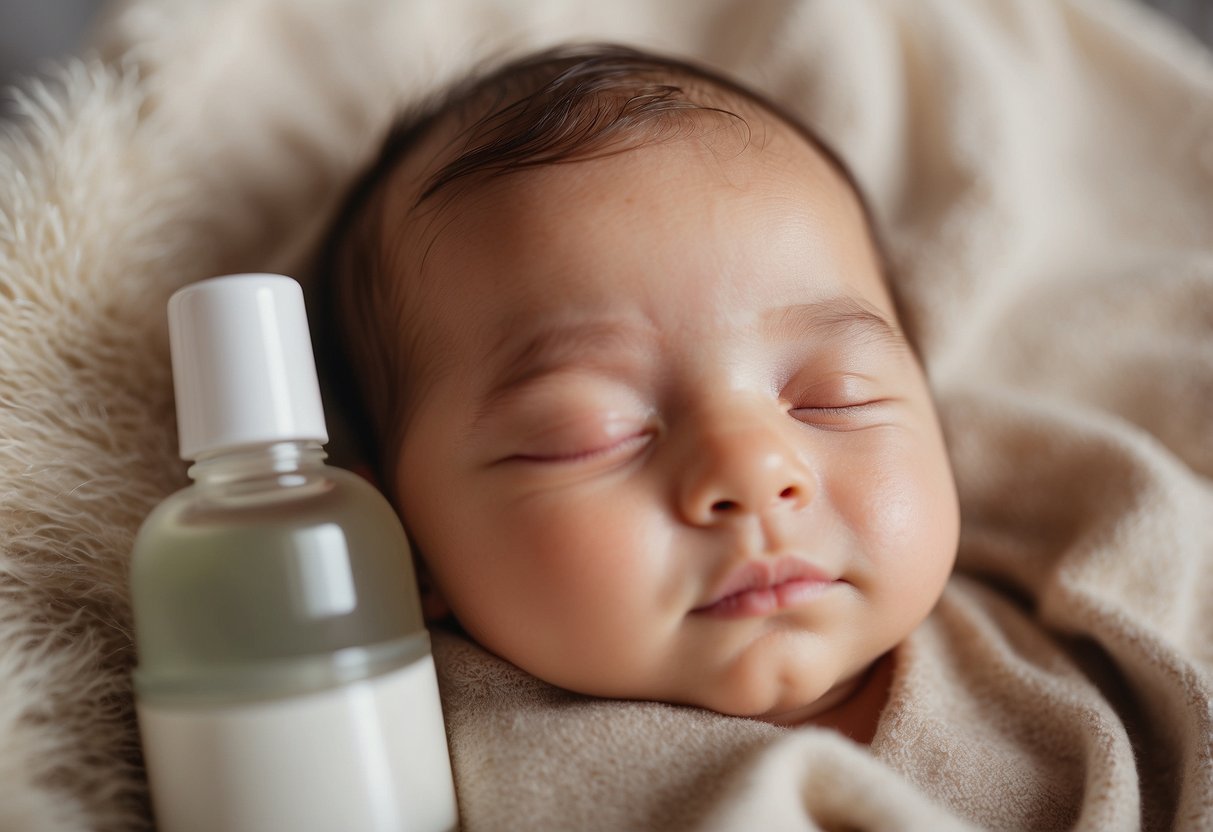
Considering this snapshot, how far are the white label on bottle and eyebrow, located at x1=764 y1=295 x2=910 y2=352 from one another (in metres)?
0.45

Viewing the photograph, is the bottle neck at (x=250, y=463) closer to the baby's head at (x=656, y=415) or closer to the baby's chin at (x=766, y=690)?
the baby's head at (x=656, y=415)

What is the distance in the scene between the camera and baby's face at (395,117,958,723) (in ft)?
2.88

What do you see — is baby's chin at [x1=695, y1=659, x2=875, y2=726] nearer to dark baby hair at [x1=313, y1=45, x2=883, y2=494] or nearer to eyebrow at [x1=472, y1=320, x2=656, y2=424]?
eyebrow at [x1=472, y1=320, x2=656, y2=424]

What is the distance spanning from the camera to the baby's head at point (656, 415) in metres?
0.88

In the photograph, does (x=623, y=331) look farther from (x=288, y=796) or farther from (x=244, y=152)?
(x=244, y=152)

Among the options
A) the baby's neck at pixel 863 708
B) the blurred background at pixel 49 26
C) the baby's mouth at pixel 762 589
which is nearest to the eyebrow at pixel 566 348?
the baby's mouth at pixel 762 589

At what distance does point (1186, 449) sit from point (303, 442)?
107cm

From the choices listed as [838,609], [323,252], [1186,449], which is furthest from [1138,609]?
[323,252]

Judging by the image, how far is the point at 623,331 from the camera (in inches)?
36.1

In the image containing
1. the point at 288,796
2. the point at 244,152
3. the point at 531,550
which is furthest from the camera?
the point at 244,152

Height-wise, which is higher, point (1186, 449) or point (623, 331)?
point (623, 331)

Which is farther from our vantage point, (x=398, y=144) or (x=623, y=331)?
(x=398, y=144)

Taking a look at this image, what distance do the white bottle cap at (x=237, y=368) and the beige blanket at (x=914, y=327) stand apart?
0.28m

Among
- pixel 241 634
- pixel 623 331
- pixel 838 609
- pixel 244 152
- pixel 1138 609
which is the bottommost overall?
pixel 1138 609
